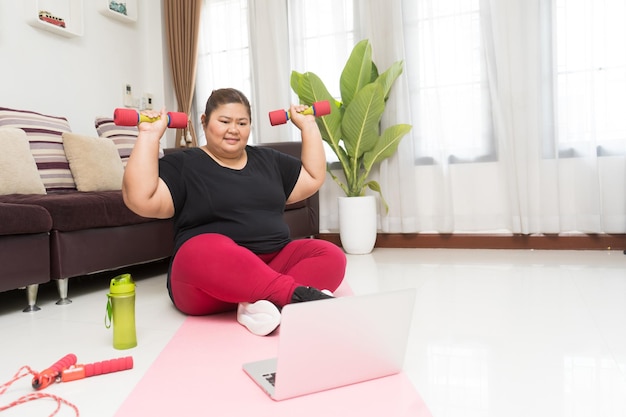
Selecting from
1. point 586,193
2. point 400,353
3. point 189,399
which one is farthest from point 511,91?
point 189,399

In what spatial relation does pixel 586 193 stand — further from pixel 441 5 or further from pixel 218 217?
pixel 218 217

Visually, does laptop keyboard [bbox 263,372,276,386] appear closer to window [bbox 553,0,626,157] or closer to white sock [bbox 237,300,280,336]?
white sock [bbox 237,300,280,336]

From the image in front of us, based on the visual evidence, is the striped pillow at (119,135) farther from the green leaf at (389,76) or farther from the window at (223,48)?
the green leaf at (389,76)

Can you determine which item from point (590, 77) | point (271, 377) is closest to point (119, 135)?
point (271, 377)

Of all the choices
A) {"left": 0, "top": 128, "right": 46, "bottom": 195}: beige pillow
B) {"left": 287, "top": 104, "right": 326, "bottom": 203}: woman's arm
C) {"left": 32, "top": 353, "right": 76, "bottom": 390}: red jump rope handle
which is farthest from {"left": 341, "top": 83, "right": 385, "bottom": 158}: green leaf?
{"left": 32, "top": 353, "right": 76, "bottom": 390}: red jump rope handle

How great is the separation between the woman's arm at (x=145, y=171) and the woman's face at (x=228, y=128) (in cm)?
18

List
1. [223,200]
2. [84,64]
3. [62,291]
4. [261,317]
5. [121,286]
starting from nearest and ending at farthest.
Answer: [121,286], [261,317], [223,200], [62,291], [84,64]

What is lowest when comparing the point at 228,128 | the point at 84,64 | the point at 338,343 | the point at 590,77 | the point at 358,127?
the point at 338,343

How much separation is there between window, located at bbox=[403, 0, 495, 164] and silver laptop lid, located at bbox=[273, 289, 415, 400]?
2.32 m

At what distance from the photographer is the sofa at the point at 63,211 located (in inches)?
76.0

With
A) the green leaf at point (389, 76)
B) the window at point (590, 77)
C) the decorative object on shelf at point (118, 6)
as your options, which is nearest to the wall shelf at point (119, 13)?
the decorative object on shelf at point (118, 6)

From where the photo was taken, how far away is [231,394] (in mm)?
1145

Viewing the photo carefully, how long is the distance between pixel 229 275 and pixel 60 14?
99.2 inches

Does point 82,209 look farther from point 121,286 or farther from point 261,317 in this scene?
point 261,317
